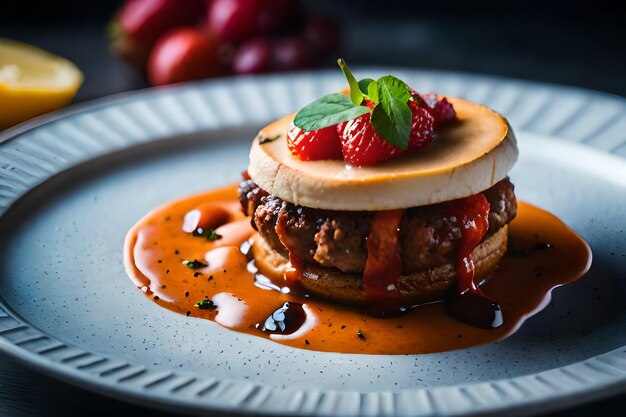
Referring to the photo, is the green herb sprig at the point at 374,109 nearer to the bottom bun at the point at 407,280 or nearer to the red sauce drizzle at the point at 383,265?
the red sauce drizzle at the point at 383,265

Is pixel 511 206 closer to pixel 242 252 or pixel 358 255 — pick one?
pixel 358 255

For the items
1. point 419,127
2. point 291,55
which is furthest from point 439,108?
point 291,55

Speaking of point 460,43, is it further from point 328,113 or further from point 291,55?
point 328,113

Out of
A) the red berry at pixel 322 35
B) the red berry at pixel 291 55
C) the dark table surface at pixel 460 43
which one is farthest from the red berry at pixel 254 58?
the dark table surface at pixel 460 43

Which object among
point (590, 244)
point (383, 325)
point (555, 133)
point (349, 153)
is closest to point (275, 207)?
point (349, 153)

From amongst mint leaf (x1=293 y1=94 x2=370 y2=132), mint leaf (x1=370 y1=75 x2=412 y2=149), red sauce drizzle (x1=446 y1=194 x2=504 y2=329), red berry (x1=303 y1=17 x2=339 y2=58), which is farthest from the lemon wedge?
red sauce drizzle (x1=446 y1=194 x2=504 y2=329)
